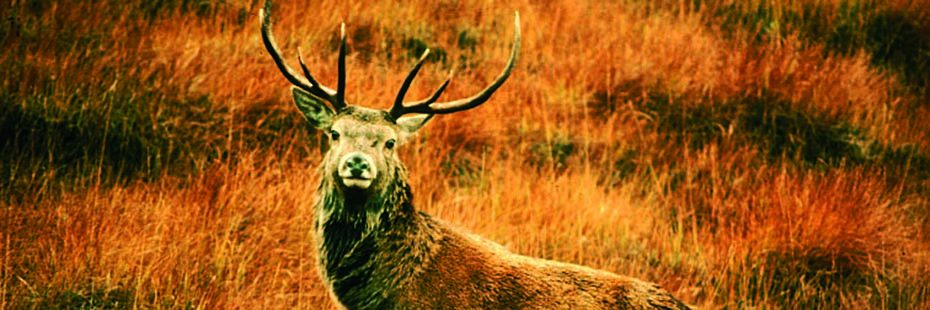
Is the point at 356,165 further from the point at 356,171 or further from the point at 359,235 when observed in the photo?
the point at 359,235

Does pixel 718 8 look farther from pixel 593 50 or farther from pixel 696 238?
pixel 696 238

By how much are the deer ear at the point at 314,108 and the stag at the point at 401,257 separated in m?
0.07

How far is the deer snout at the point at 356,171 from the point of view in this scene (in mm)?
4289

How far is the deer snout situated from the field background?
1070mm

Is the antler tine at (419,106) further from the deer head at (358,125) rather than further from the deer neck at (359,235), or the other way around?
the deer neck at (359,235)

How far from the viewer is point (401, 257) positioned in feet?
14.9

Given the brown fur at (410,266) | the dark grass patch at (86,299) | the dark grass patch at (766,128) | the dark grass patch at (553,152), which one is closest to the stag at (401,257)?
the brown fur at (410,266)

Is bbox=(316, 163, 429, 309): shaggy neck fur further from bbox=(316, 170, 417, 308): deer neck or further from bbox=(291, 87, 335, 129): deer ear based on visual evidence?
bbox=(291, 87, 335, 129): deer ear

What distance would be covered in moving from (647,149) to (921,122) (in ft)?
8.59

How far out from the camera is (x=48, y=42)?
22.0 ft

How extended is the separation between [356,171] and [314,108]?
0.67m

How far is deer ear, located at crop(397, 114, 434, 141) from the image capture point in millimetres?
4867

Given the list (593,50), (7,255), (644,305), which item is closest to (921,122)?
(593,50)

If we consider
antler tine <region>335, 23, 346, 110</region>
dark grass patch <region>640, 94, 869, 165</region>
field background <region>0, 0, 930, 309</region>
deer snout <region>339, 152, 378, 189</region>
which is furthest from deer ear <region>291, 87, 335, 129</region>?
dark grass patch <region>640, 94, 869, 165</region>
